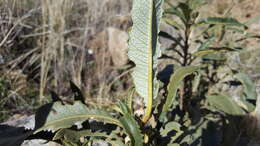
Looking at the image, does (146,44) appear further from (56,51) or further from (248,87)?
(56,51)

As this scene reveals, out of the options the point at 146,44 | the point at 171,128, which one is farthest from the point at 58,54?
the point at 146,44

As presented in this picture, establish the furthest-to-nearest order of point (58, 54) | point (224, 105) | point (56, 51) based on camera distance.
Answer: point (58, 54) < point (56, 51) < point (224, 105)

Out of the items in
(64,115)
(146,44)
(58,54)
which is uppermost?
(146,44)

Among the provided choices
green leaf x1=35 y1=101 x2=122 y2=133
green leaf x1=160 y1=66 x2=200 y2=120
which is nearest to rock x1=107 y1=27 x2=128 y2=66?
green leaf x1=160 y1=66 x2=200 y2=120

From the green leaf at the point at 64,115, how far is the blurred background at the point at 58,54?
89 cm

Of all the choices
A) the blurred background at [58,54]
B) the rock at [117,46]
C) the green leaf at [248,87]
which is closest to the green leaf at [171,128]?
the green leaf at [248,87]

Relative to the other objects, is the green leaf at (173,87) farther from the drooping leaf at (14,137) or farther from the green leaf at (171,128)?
the drooping leaf at (14,137)

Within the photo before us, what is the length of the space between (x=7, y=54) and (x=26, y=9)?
0.52m

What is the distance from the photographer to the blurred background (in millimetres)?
1840

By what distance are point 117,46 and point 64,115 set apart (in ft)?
6.71

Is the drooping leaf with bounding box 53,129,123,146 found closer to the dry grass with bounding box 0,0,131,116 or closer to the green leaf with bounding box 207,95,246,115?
the green leaf with bounding box 207,95,246,115

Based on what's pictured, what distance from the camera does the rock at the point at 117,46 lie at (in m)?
2.63

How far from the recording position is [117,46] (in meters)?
2.68

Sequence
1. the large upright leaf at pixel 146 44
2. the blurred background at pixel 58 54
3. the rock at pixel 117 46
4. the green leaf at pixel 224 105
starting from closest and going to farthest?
the large upright leaf at pixel 146 44
the green leaf at pixel 224 105
the blurred background at pixel 58 54
the rock at pixel 117 46
